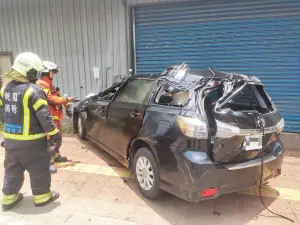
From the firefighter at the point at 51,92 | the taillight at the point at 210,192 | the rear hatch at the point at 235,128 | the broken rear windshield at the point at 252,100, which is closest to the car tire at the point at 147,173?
the taillight at the point at 210,192

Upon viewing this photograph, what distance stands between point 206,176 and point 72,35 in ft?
20.4

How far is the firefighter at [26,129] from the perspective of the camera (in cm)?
292

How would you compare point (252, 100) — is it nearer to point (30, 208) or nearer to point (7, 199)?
point (30, 208)

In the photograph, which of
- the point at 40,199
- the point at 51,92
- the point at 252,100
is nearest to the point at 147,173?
the point at 40,199

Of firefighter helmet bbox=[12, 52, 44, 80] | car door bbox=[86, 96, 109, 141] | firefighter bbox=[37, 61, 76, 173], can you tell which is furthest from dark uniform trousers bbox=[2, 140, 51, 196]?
car door bbox=[86, 96, 109, 141]

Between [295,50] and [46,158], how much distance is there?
18.2 feet

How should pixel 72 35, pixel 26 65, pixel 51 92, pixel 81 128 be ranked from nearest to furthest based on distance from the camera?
pixel 26 65 < pixel 51 92 < pixel 81 128 < pixel 72 35

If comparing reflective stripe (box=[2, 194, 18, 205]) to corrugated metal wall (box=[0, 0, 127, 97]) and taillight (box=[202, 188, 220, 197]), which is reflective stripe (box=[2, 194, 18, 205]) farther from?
corrugated metal wall (box=[0, 0, 127, 97])

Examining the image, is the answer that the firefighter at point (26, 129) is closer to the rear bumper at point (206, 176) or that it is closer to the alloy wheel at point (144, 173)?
the alloy wheel at point (144, 173)

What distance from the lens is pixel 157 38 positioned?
6695 millimetres

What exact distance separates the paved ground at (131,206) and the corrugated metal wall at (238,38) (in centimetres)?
274

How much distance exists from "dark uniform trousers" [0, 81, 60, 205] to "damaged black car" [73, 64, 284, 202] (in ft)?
3.67

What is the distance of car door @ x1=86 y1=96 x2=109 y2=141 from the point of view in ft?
14.3

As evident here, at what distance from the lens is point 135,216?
297cm
